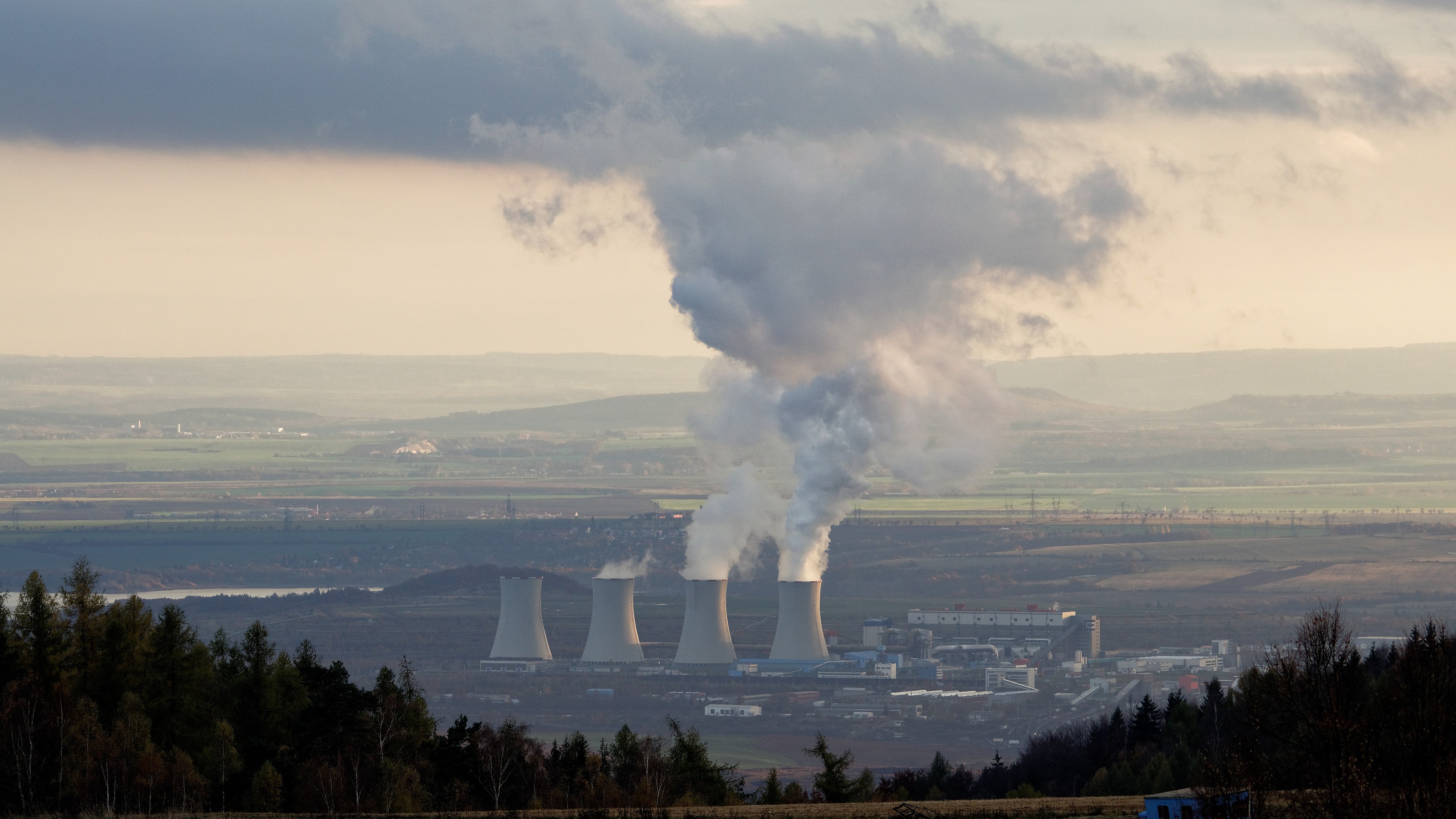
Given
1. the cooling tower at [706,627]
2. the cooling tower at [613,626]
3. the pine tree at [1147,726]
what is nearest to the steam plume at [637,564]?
the cooling tower at [613,626]

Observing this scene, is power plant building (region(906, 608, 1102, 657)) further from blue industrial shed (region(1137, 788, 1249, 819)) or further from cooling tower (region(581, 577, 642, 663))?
blue industrial shed (region(1137, 788, 1249, 819))

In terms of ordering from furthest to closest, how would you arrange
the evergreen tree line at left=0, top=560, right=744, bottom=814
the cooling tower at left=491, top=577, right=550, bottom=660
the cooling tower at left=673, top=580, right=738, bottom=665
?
the cooling tower at left=491, top=577, right=550, bottom=660
the cooling tower at left=673, top=580, right=738, bottom=665
the evergreen tree line at left=0, top=560, right=744, bottom=814

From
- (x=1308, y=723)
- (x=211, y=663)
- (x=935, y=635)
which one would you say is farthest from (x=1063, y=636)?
(x=1308, y=723)

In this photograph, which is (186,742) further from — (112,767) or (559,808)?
(559,808)

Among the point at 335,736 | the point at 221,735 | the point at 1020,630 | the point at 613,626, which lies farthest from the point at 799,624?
the point at 221,735

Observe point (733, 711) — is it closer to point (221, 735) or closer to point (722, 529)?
point (722, 529)

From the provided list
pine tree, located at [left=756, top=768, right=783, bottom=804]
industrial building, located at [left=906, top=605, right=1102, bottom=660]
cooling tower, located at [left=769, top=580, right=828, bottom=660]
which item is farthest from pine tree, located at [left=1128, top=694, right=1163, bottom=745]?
industrial building, located at [left=906, top=605, right=1102, bottom=660]
